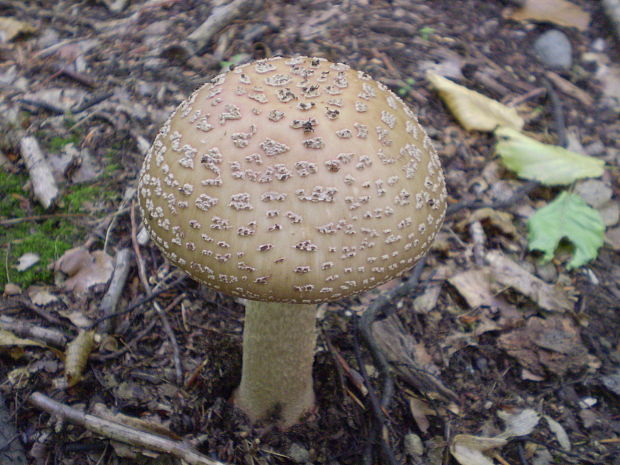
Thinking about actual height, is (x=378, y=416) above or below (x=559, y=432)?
above

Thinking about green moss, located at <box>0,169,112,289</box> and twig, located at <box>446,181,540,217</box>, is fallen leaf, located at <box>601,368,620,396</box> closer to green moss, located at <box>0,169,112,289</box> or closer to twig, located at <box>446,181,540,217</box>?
twig, located at <box>446,181,540,217</box>

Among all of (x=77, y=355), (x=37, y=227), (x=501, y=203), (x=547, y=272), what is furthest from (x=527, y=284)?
(x=37, y=227)

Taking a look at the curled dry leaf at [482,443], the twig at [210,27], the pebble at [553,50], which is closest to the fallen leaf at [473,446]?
the curled dry leaf at [482,443]

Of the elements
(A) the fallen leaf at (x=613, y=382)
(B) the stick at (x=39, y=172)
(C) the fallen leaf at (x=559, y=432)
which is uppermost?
(B) the stick at (x=39, y=172)

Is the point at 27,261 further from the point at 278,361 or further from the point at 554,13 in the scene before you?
the point at 554,13

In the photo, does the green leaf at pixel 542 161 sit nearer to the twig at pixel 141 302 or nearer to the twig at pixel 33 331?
the twig at pixel 141 302

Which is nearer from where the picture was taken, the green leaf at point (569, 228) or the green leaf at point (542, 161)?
the green leaf at point (569, 228)
